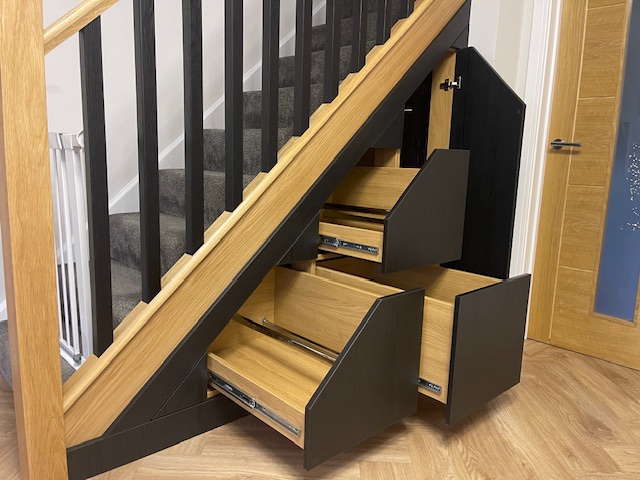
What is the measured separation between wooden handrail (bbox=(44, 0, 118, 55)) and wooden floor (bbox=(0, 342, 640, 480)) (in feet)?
3.62

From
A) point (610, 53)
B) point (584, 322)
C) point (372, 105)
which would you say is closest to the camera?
point (372, 105)

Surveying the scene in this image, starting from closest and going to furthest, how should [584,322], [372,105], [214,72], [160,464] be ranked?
[160,464] → [372,105] → [584,322] → [214,72]

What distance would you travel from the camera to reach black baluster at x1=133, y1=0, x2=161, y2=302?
4.06 feet

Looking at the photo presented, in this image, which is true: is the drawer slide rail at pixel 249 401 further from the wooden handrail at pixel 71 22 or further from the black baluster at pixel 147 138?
the wooden handrail at pixel 71 22

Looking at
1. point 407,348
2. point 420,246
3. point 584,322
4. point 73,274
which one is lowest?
point 584,322

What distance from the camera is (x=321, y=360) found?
1619 mm

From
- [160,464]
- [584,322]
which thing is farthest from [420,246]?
[584,322]

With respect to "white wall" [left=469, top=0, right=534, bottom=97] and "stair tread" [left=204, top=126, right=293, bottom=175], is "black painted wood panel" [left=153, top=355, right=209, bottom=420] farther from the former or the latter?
"white wall" [left=469, top=0, right=534, bottom=97]

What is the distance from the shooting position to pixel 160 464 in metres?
1.44

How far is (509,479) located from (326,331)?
0.67 metres

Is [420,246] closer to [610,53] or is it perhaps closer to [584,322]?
[584,322]

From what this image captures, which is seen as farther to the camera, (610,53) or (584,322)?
(584,322)

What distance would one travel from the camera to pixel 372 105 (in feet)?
5.80

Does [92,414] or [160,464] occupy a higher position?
[92,414]
